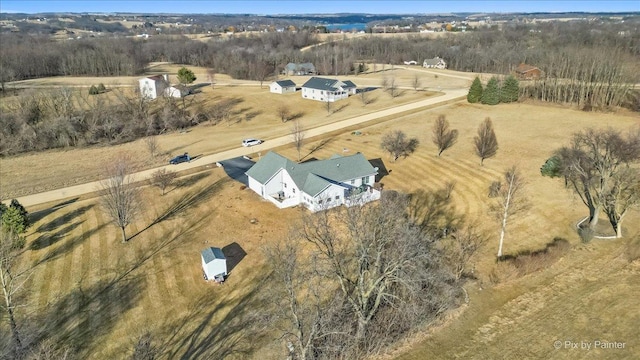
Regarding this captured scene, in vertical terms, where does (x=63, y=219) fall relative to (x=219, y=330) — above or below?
above

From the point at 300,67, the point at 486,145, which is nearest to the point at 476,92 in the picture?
the point at 486,145

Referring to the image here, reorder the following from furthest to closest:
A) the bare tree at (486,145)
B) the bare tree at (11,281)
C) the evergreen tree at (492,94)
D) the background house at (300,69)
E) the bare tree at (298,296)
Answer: the background house at (300,69) → the evergreen tree at (492,94) → the bare tree at (486,145) → the bare tree at (11,281) → the bare tree at (298,296)

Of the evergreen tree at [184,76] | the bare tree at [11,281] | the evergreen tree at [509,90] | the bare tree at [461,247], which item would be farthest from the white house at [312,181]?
the evergreen tree at [184,76]

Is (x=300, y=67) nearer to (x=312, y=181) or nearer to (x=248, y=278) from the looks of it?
(x=312, y=181)

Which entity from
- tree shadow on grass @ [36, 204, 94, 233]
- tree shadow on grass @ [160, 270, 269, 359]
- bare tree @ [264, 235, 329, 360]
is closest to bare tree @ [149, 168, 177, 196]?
tree shadow on grass @ [36, 204, 94, 233]

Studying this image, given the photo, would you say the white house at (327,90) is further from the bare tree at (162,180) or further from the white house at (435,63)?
the white house at (435,63)
